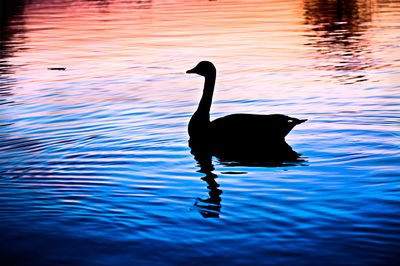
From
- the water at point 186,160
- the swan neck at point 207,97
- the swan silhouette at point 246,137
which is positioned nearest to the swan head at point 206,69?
the swan neck at point 207,97

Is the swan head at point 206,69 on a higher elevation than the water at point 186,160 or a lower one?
higher

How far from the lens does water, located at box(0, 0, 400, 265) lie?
6105mm

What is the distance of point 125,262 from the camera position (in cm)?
573

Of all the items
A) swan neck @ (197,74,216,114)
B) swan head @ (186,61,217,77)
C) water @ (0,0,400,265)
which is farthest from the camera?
swan head @ (186,61,217,77)

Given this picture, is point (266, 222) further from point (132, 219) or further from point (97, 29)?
point (97, 29)

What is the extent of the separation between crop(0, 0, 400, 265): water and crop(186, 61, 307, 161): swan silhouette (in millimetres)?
340

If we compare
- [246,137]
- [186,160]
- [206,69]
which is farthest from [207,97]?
[186,160]

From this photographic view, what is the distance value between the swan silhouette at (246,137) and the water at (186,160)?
340mm

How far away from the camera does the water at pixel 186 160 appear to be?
240 inches

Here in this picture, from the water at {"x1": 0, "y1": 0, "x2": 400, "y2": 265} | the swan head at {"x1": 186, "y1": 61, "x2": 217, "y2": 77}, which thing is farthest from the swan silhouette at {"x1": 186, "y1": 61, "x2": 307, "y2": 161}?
the swan head at {"x1": 186, "y1": 61, "x2": 217, "y2": 77}

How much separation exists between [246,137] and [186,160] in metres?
1.23

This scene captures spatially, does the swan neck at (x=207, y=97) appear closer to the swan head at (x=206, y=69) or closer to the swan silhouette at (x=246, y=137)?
the swan head at (x=206, y=69)

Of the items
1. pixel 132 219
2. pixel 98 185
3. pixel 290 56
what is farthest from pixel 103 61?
pixel 132 219

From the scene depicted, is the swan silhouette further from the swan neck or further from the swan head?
the swan head
